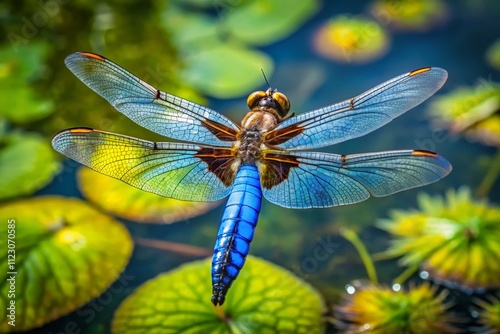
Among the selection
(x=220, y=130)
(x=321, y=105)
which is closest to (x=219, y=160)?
(x=220, y=130)

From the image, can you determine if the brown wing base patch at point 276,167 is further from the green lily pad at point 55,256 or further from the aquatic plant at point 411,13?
the aquatic plant at point 411,13

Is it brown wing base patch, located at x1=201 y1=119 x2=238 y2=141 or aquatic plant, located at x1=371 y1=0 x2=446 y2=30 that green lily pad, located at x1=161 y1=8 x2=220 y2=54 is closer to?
aquatic plant, located at x1=371 y1=0 x2=446 y2=30

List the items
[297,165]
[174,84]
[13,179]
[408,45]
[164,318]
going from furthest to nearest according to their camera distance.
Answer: [408,45], [174,84], [13,179], [164,318], [297,165]

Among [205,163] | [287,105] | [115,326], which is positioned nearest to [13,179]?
[115,326]

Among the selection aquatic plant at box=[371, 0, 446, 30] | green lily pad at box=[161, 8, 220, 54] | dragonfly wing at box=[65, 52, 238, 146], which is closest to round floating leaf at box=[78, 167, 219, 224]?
dragonfly wing at box=[65, 52, 238, 146]

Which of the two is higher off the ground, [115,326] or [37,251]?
[37,251]

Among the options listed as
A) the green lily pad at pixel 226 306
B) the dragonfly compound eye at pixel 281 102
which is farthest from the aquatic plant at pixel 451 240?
the dragonfly compound eye at pixel 281 102

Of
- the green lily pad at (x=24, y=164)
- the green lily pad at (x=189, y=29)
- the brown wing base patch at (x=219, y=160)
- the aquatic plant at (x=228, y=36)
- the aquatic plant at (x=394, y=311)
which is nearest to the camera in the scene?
the brown wing base patch at (x=219, y=160)

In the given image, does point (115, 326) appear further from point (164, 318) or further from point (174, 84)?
point (174, 84)
